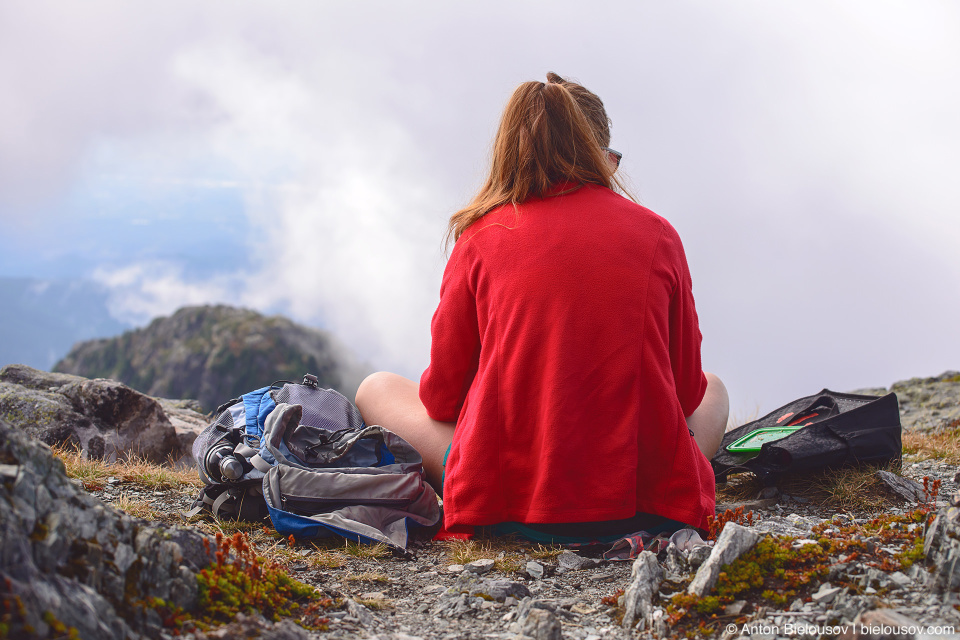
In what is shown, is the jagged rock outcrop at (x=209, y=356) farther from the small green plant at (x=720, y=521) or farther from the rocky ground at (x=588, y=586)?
the small green plant at (x=720, y=521)

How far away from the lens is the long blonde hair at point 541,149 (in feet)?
12.7

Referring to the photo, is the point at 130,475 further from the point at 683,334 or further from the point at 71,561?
the point at 683,334

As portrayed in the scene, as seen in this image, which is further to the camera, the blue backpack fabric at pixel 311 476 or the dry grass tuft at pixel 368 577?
the blue backpack fabric at pixel 311 476

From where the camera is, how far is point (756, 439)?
17.2ft

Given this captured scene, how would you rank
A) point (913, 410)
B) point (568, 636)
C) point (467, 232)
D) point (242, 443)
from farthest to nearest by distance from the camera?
point (913, 410), point (242, 443), point (467, 232), point (568, 636)

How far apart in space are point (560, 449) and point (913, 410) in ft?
26.1

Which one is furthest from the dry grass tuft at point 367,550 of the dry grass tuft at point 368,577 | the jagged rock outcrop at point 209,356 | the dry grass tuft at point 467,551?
the jagged rock outcrop at point 209,356

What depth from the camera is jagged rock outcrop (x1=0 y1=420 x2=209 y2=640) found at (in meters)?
1.87

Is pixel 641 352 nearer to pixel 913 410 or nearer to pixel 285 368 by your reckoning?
pixel 913 410

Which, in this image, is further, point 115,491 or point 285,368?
point 285,368

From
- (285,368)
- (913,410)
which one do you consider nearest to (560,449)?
(913,410)

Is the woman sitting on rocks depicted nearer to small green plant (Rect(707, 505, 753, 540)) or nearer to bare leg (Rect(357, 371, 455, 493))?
small green plant (Rect(707, 505, 753, 540))

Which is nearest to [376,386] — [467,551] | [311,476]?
[311,476]

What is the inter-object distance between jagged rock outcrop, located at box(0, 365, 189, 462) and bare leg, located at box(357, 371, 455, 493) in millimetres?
3109
